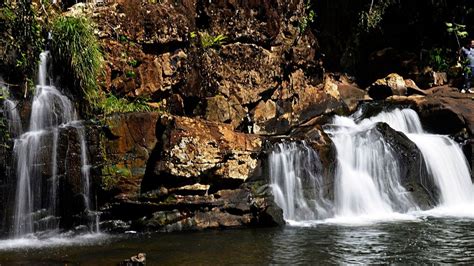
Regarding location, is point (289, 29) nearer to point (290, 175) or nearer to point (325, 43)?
point (325, 43)

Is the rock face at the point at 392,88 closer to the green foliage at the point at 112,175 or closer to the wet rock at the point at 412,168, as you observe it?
the wet rock at the point at 412,168

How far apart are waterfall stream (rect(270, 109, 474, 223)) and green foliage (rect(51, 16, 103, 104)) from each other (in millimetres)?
4511

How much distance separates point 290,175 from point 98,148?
164 inches

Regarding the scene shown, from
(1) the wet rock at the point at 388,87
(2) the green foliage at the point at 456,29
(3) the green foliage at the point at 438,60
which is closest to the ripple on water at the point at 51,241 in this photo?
(1) the wet rock at the point at 388,87

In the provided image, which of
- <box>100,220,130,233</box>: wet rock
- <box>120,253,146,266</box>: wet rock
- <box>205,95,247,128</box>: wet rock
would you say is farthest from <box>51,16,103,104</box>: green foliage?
<box>120,253,146,266</box>: wet rock

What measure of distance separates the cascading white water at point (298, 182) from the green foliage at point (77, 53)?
14.7 ft

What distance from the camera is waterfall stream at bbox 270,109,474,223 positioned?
35.4 feet

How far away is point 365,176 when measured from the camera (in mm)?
11836

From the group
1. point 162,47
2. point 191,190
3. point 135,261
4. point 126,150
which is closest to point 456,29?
point 162,47

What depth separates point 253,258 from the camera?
276 inches

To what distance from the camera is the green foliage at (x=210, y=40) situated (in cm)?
1424

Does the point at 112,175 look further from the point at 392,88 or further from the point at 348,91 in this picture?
the point at 392,88

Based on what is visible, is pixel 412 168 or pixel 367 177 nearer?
pixel 367 177

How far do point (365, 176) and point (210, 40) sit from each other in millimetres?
6027
